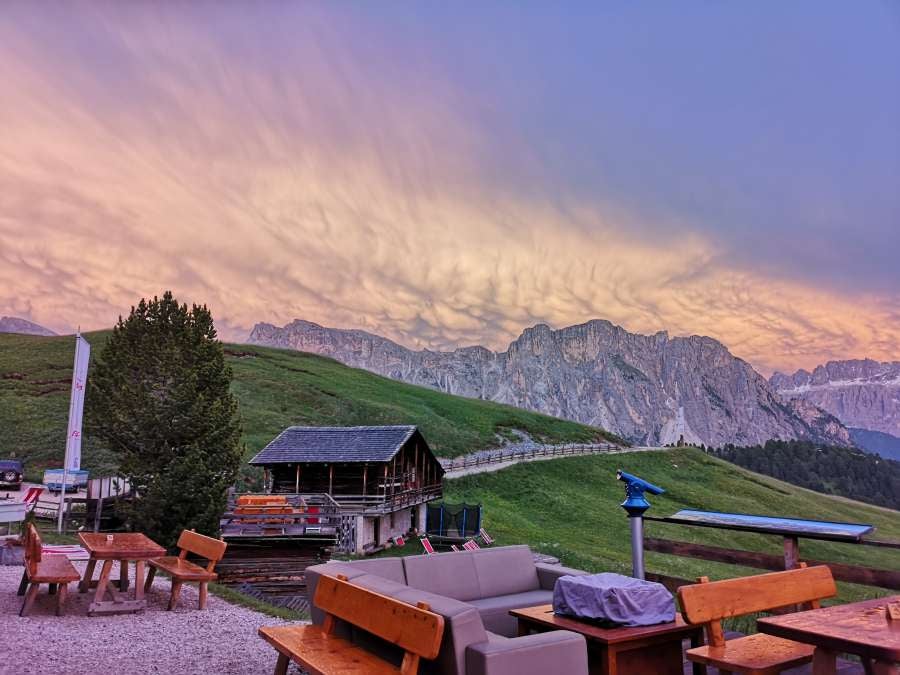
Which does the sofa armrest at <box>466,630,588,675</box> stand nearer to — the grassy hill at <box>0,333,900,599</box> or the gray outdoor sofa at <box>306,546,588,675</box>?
the gray outdoor sofa at <box>306,546,588,675</box>

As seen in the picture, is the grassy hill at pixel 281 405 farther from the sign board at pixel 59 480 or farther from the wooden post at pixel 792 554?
the wooden post at pixel 792 554

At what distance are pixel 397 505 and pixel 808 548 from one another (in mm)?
33875

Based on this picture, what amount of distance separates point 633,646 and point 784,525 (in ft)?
9.46

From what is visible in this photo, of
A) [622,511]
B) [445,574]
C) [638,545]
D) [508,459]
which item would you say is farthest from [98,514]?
[508,459]

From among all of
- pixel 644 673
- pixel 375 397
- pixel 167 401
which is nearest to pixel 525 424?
pixel 375 397

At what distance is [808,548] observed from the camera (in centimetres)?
4572

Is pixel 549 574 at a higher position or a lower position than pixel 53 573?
higher

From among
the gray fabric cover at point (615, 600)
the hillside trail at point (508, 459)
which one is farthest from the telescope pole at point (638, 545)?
the hillside trail at point (508, 459)

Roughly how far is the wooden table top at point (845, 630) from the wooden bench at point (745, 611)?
523 mm

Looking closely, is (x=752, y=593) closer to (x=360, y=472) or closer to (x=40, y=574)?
(x=40, y=574)

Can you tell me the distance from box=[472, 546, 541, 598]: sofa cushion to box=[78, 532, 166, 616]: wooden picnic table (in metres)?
5.31

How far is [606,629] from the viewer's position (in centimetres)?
536

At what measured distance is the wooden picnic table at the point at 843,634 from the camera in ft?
11.7

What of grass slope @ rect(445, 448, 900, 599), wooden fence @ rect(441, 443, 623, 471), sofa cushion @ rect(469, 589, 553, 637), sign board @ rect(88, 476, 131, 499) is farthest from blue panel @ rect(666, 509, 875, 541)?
wooden fence @ rect(441, 443, 623, 471)
